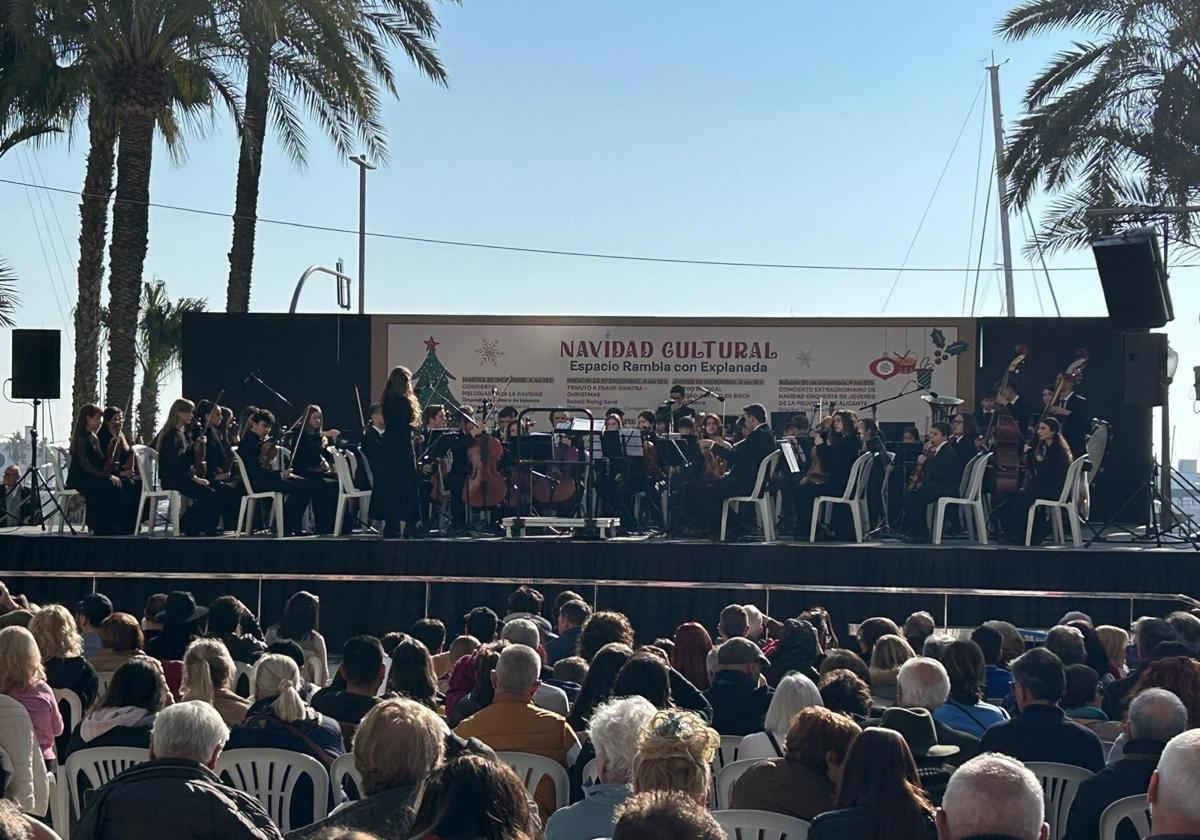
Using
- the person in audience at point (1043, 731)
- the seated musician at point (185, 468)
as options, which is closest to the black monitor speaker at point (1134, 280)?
the seated musician at point (185, 468)

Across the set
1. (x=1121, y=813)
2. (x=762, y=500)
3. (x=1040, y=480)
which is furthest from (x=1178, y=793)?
(x=1040, y=480)

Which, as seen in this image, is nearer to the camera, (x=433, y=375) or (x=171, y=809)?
(x=171, y=809)

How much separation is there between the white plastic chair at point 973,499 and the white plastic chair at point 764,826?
Result: 9126 millimetres

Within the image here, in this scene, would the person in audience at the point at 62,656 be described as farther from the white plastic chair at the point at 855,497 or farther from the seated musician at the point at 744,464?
the white plastic chair at the point at 855,497

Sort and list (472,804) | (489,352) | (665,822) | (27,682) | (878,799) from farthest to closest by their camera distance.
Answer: (489,352), (27,682), (878,799), (472,804), (665,822)

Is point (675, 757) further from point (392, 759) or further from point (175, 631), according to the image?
point (175, 631)

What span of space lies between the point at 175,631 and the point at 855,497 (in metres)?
7.27

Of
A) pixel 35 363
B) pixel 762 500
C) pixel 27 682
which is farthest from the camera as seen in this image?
pixel 35 363

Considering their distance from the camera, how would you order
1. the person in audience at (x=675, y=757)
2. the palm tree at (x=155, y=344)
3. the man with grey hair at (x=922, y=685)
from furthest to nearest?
the palm tree at (x=155, y=344)
the man with grey hair at (x=922, y=685)
the person in audience at (x=675, y=757)

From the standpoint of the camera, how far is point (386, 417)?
1271 centimetres

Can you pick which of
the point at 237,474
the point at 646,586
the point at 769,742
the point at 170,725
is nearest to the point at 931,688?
the point at 769,742

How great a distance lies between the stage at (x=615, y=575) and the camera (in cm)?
1169

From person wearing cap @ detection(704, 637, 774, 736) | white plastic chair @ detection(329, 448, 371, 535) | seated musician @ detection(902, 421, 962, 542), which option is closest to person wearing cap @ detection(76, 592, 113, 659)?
person wearing cap @ detection(704, 637, 774, 736)

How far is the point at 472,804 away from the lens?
3.03 meters
